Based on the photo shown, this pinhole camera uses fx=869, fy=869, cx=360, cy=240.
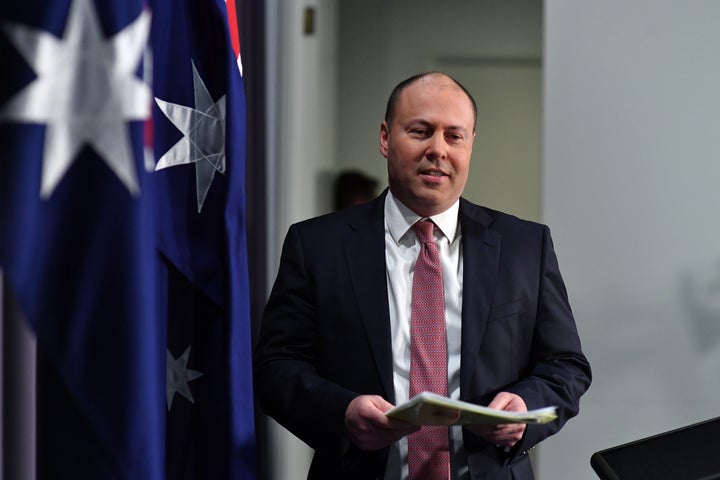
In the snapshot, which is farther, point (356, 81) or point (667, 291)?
point (356, 81)

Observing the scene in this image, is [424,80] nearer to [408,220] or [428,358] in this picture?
[408,220]

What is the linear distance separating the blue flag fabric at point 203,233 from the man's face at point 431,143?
0.30m

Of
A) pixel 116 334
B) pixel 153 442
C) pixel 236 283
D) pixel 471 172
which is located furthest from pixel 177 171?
pixel 471 172

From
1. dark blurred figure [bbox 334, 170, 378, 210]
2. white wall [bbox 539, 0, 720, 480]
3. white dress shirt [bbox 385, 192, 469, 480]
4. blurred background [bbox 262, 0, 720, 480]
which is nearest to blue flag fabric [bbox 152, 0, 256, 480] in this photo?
white dress shirt [bbox 385, 192, 469, 480]

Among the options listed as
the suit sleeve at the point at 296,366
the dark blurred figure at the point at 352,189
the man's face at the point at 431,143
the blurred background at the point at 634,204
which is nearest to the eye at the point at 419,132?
the man's face at the point at 431,143

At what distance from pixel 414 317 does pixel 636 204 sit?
821 millimetres

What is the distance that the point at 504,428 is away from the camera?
1.49 metres

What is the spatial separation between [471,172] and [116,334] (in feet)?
8.73

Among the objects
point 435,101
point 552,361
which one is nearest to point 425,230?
point 435,101

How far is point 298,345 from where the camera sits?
1.64m

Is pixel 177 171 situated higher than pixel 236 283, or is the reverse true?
pixel 177 171

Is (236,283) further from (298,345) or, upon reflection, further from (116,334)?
(116,334)

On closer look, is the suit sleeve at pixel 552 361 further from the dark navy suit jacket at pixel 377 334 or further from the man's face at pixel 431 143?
the man's face at pixel 431 143

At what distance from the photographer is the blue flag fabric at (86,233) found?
1.18 m
